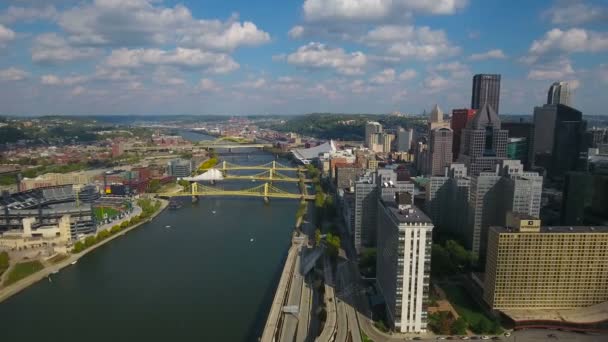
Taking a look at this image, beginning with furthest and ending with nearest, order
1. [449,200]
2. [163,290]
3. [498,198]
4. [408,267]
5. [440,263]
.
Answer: [449,200], [498,198], [440,263], [163,290], [408,267]

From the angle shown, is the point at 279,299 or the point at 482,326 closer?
the point at 482,326

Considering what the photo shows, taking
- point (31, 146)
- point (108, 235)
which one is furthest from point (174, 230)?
point (31, 146)

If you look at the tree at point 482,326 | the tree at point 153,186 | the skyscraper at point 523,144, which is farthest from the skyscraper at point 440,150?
the tree at point 482,326

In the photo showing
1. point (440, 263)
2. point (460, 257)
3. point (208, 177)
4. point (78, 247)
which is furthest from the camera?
point (208, 177)

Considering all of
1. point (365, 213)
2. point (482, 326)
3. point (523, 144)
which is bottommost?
point (482, 326)

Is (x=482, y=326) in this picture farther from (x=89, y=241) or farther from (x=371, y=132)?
(x=371, y=132)

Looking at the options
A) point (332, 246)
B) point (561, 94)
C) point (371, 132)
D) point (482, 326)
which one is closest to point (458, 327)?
point (482, 326)

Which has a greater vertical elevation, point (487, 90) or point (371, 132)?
point (487, 90)
